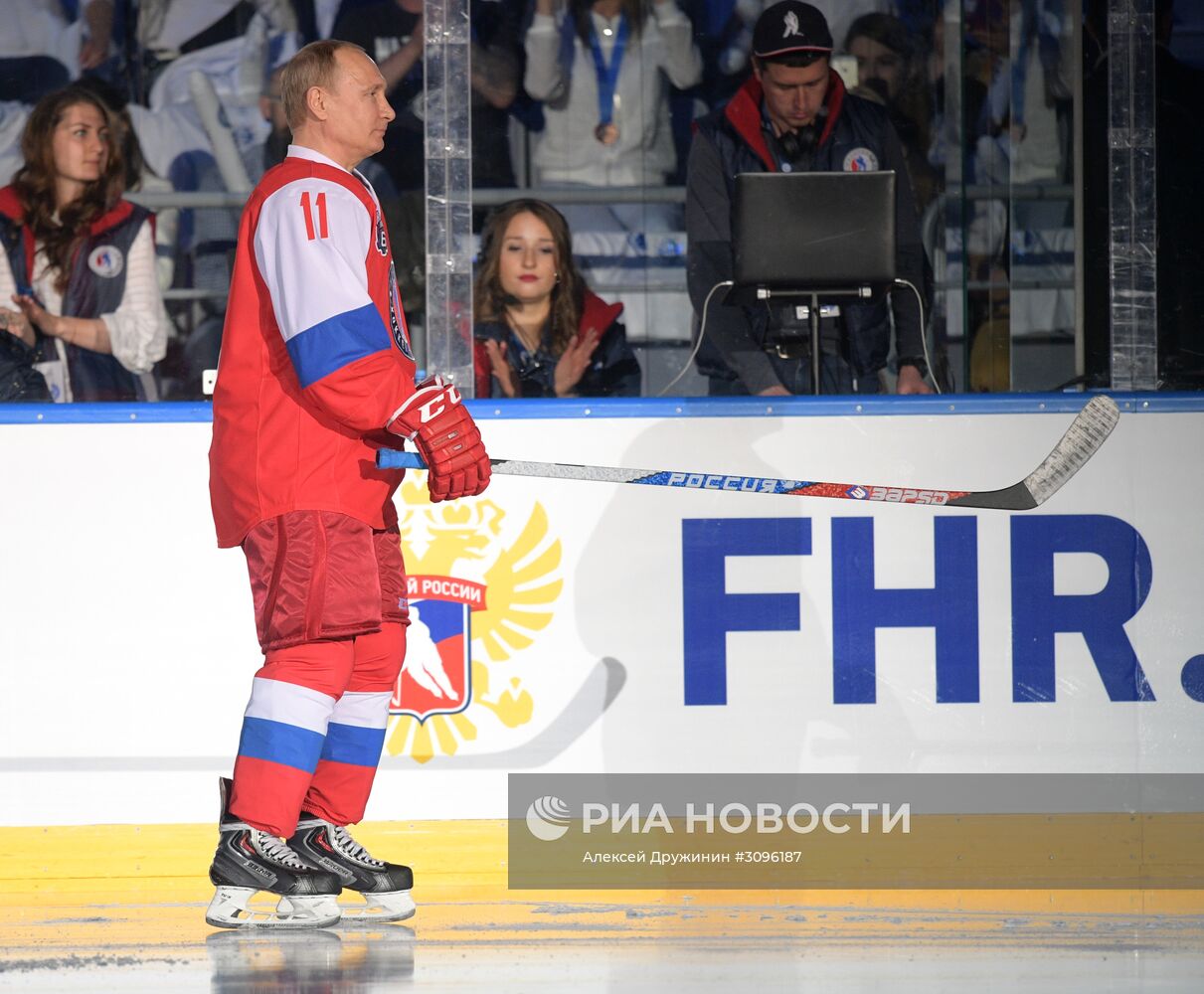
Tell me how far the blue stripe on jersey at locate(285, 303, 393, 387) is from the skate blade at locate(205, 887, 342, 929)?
877mm

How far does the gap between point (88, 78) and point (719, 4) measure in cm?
147

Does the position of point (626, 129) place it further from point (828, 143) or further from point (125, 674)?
point (125, 674)

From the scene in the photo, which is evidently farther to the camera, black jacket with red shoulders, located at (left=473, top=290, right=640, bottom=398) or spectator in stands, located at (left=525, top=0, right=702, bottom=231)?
spectator in stands, located at (left=525, top=0, right=702, bottom=231)

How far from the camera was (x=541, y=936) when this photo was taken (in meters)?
2.87

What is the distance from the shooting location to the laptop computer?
3572 millimetres

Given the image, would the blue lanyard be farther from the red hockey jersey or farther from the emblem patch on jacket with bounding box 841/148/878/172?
the red hockey jersey

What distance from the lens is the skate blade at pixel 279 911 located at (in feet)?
9.38

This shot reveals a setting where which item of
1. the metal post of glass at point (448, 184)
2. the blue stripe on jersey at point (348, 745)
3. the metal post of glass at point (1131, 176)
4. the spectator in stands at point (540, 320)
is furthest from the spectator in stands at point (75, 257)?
the metal post of glass at point (1131, 176)

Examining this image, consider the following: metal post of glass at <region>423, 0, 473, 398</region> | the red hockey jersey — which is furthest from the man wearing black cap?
the red hockey jersey

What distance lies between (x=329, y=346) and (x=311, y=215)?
0.79 feet

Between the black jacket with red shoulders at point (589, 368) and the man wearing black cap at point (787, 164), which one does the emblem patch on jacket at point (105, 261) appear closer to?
the black jacket with red shoulders at point (589, 368)

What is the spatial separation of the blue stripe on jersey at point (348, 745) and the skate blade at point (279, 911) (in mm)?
236

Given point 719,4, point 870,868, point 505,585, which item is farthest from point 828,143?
point 870,868

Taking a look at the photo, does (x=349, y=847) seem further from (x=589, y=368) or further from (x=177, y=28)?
(x=177, y=28)
